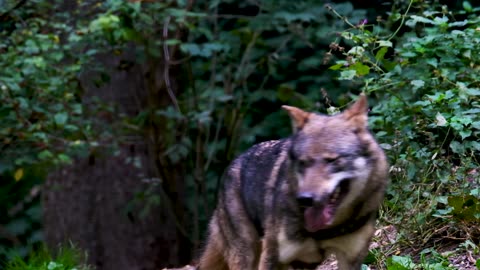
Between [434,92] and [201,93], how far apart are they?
3748mm

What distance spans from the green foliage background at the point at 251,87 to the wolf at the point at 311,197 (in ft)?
4.18

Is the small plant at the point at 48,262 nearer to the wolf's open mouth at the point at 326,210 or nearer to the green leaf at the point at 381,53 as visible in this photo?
the green leaf at the point at 381,53

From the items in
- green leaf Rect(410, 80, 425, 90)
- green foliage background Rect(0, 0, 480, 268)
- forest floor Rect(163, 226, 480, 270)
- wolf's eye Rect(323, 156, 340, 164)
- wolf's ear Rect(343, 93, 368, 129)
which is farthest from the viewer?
green leaf Rect(410, 80, 425, 90)

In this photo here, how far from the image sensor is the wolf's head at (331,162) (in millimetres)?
4320

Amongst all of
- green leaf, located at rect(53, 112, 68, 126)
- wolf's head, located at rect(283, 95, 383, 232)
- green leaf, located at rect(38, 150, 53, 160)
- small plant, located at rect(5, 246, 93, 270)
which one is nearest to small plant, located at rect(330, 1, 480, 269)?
wolf's head, located at rect(283, 95, 383, 232)

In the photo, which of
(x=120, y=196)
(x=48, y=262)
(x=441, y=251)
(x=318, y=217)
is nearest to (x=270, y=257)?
(x=318, y=217)

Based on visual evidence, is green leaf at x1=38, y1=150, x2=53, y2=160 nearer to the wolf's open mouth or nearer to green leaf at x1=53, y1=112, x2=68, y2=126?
green leaf at x1=53, y1=112, x2=68, y2=126

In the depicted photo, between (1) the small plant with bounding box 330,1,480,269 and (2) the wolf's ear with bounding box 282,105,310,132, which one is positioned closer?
(2) the wolf's ear with bounding box 282,105,310,132

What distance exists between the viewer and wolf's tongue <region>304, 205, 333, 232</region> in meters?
4.41

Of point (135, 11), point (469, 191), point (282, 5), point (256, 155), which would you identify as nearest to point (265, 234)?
point (256, 155)

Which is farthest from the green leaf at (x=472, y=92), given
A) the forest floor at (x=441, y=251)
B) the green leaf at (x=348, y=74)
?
the forest floor at (x=441, y=251)

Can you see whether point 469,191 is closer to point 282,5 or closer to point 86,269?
point 86,269

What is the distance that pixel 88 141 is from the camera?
898 cm

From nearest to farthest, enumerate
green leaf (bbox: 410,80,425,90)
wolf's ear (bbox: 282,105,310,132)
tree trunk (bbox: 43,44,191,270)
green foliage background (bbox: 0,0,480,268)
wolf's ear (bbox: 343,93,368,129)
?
1. wolf's ear (bbox: 343,93,368,129)
2. wolf's ear (bbox: 282,105,310,132)
3. green foliage background (bbox: 0,0,480,268)
4. green leaf (bbox: 410,80,425,90)
5. tree trunk (bbox: 43,44,191,270)
